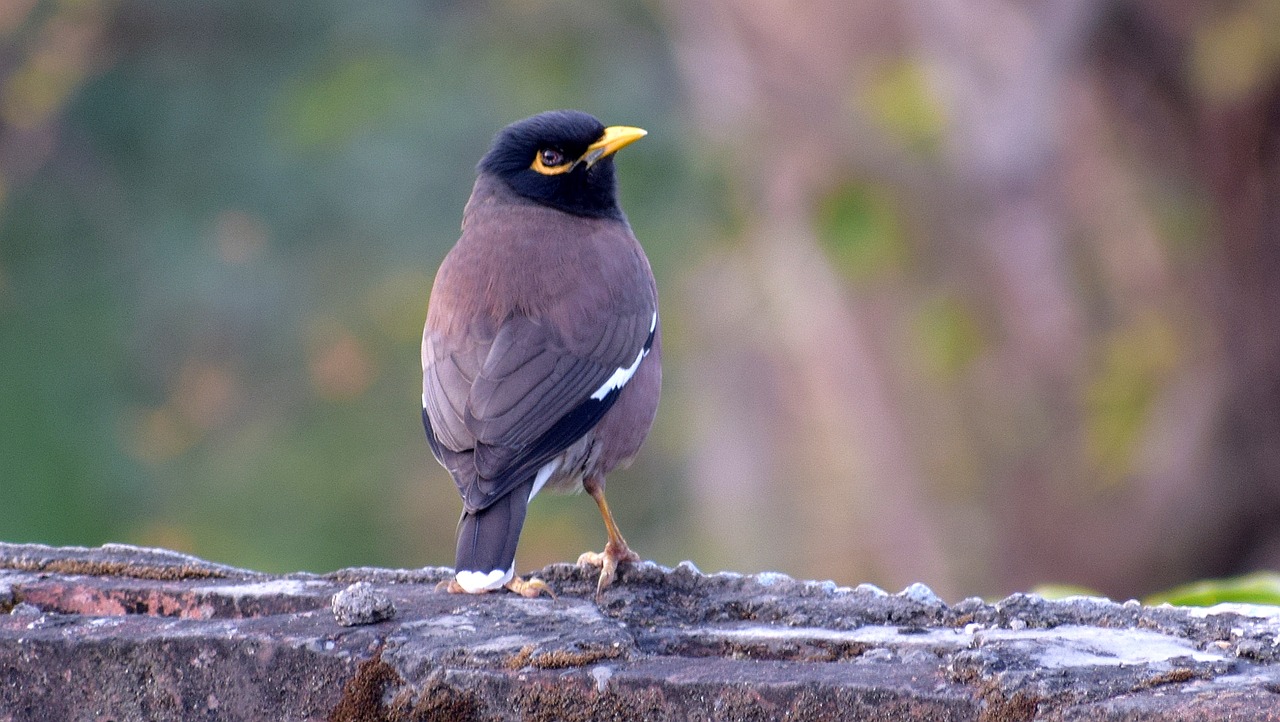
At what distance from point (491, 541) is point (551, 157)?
1607mm

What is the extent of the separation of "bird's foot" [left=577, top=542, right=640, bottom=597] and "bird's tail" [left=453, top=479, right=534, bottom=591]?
0.15m

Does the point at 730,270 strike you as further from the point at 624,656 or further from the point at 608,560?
A: the point at 624,656

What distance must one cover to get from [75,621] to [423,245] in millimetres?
9185

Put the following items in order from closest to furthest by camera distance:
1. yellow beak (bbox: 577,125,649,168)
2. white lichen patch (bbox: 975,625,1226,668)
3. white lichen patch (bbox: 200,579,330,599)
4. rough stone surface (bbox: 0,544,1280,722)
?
rough stone surface (bbox: 0,544,1280,722) → white lichen patch (bbox: 975,625,1226,668) → white lichen patch (bbox: 200,579,330,599) → yellow beak (bbox: 577,125,649,168)

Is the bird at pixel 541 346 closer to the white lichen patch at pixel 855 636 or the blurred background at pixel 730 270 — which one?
the white lichen patch at pixel 855 636

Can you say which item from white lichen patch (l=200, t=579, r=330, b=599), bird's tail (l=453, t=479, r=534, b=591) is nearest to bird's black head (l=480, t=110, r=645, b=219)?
bird's tail (l=453, t=479, r=534, b=591)

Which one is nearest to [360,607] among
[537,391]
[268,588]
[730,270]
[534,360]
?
[268,588]

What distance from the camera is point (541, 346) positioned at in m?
3.83

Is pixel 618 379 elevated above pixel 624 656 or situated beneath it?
elevated above

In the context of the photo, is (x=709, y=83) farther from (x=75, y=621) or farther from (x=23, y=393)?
(x=75, y=621)

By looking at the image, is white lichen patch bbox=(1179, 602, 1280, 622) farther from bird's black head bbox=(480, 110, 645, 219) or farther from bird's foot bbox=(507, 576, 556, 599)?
bird's black head bbox=(480, 110, 645, 219)

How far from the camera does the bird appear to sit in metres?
3.49

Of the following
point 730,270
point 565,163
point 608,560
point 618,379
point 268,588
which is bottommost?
point 268,588

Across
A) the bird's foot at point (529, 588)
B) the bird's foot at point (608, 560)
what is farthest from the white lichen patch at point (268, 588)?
the bird's foot at point (608, 560)
